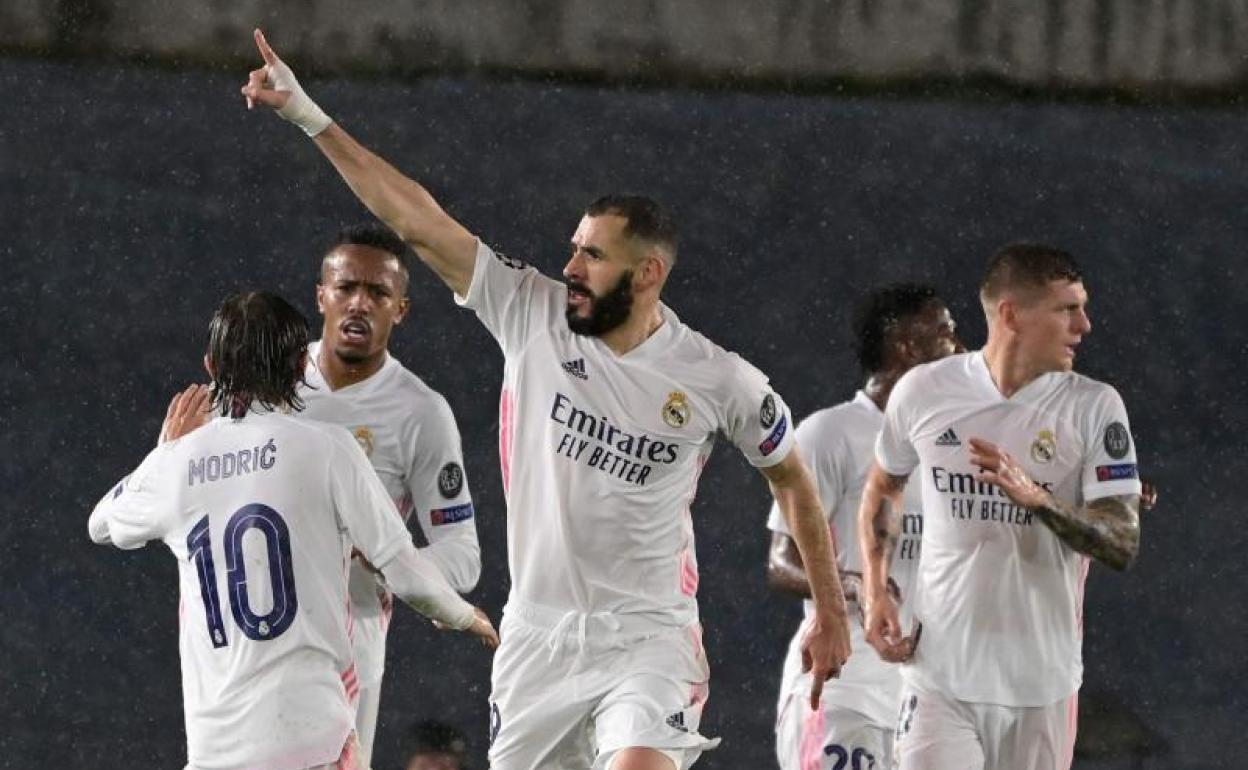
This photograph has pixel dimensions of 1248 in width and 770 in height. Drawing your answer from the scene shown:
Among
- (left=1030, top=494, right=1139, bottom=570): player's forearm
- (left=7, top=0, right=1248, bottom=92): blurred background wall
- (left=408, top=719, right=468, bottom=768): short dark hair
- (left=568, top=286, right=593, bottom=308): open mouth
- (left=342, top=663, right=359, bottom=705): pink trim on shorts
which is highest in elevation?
(left=7, top=0, right=1248, bottom=92): blurred background wall

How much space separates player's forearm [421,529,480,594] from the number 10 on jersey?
156cm

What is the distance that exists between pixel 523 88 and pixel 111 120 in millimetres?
1888

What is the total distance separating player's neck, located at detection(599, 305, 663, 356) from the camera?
5.41 metres

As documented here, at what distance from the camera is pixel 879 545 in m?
6.16

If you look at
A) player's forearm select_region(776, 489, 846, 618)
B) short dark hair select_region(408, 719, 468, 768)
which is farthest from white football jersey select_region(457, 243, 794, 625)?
short dark hair select_region(408, 719, 468, 768)

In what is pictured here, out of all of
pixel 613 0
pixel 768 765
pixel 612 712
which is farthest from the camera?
pixel 613 0

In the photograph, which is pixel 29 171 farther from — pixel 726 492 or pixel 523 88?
pixel 726 492

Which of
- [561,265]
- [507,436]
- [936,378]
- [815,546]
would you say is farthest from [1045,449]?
[561,265]

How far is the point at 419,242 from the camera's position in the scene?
5238 mm

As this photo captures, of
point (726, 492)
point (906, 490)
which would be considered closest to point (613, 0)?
point (726, 492)

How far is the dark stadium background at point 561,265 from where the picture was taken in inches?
377

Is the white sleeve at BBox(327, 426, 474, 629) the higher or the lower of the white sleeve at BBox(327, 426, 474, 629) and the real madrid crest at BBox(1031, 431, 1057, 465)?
the lower

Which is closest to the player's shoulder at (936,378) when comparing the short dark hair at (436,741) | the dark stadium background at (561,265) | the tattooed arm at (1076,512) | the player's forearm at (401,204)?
the tattooed arm at (1076,512)

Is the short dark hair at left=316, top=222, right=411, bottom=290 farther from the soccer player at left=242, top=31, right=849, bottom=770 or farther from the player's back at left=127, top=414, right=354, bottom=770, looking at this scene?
the player's back at left=127, top=414, right=354, bottom=770
